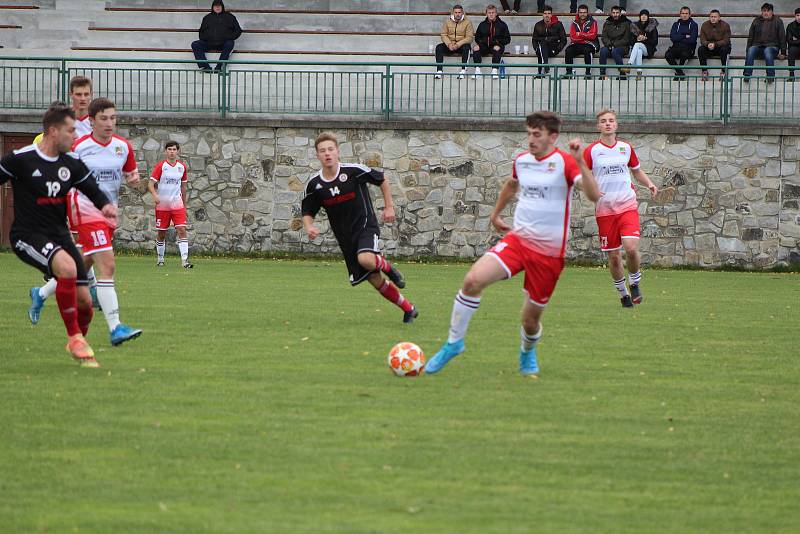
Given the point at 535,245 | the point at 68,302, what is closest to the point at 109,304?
the point at 68,302

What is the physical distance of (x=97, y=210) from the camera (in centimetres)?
1169

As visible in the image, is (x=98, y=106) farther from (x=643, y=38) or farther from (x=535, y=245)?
(x=643, y=38)

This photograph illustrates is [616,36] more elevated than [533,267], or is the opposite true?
[616,36]

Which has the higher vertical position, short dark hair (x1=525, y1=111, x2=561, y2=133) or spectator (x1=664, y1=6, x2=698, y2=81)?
spectator (x1=664, y1=6, x2=698, y2=81)

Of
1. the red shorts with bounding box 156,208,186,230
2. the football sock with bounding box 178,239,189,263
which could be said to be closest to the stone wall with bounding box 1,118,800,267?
the red shorts with bounding box 156,208,186,230

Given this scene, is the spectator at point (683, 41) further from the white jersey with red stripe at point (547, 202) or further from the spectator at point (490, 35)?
the white jersey with red stripe at point (547, 202)

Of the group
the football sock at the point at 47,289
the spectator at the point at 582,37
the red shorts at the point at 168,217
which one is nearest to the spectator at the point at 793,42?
the spectator at the point at 582,37

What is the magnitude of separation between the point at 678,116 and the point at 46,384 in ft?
60.0

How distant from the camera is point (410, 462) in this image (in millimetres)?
6570

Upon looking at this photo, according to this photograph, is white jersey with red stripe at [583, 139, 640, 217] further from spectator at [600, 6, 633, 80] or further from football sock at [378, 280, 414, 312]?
spectator at [600, 6, 633, 80]

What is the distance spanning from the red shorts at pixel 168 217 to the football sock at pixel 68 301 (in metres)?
13.2

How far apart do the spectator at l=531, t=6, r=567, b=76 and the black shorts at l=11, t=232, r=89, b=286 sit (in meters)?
17.9

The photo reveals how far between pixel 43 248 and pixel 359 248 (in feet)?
13.7

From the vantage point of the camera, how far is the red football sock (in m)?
9.66
